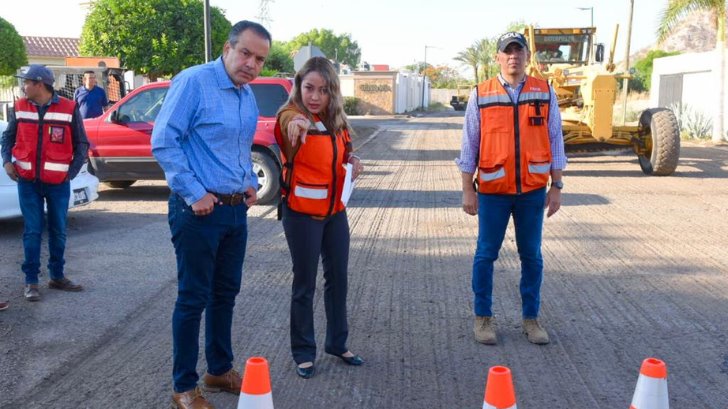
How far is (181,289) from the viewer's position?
372 centimetres

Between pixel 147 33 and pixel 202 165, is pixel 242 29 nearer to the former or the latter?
pixel 202 165

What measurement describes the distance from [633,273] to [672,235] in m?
2.12

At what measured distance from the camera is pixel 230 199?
3777mm

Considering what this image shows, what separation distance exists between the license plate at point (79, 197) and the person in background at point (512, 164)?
5.51 m

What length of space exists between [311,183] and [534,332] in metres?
1.87

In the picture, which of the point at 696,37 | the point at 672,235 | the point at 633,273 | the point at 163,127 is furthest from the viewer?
the point at 696,37

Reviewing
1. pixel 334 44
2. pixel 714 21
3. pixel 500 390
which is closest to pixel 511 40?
pixel 500 390

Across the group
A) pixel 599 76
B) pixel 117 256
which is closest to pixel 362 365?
pixel 117 256

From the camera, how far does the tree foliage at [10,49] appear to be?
1282 inches

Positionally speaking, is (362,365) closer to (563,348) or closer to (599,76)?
(563,348)

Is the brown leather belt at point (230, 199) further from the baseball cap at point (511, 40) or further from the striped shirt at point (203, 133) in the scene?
the baseball cap at point (511, 40)

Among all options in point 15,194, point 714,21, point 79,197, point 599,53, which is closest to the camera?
point 15,194

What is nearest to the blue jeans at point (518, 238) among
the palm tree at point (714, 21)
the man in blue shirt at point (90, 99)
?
the man in blue shirt at point (90, 99)

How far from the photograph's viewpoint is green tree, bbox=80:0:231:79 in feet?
76.3
